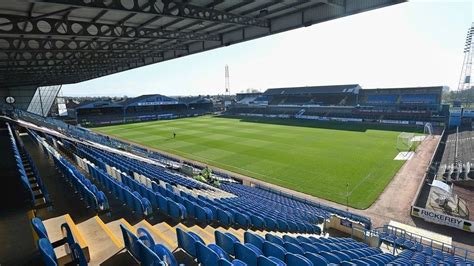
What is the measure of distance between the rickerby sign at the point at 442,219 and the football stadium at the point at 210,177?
0.22 feet

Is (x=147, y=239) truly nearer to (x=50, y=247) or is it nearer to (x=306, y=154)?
(x=50, y=247)

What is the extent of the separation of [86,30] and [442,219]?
65.2 feet

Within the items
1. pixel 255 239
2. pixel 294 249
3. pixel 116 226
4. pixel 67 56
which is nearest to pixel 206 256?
pixel 255 239

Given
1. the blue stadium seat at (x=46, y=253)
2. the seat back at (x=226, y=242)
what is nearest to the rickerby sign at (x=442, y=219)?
the seat back at (x=226, y=242)

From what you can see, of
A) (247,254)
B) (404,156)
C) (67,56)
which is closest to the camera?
(247,254)

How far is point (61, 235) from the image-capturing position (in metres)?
4.05

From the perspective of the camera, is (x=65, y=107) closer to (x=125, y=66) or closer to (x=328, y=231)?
(x=125, y=66)

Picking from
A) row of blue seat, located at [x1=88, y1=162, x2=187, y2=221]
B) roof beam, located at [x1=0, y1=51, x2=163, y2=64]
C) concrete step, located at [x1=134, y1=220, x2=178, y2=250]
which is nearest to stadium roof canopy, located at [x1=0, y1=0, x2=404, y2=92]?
roof beam, located at [x1=0, y1=51, x2=163, y2=64]

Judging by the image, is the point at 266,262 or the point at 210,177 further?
the point at 210,177

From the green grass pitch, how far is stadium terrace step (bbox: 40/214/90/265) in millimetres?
15294

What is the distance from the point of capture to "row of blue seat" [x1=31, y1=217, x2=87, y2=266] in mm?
2231

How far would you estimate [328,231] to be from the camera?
453 inches

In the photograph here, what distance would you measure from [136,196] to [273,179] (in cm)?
1570

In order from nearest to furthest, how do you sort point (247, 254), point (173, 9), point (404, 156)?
point (247, 254)
point (173, 9)
point (404, 156)
